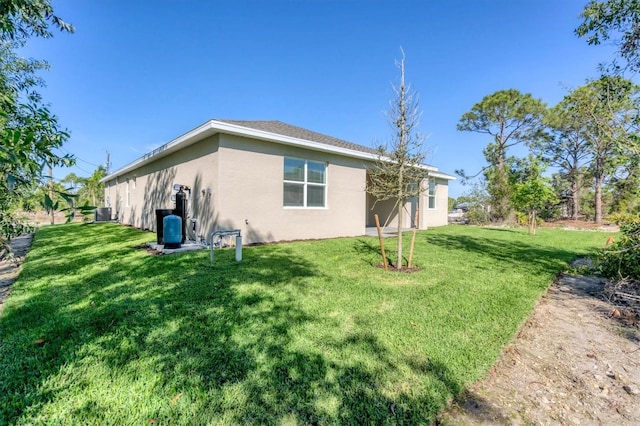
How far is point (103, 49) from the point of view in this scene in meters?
10.1

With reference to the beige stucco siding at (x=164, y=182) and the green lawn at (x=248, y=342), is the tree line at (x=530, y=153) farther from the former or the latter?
the beige stucco siding at (x=164, y=182)

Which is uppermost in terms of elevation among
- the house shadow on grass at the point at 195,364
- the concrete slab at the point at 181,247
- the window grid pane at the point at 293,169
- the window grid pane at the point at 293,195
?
the window grid pane at the point at 293,169

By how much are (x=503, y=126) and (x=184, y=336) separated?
25831mm

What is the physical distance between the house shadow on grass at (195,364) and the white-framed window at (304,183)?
5.10m

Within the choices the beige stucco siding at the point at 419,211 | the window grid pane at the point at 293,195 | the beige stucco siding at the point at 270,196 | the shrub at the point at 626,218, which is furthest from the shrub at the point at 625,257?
the beige stucco siding at the point at 419,211

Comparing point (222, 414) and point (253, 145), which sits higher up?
point (253, 145)

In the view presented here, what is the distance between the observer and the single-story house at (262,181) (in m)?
7.42

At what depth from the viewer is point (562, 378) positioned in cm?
224

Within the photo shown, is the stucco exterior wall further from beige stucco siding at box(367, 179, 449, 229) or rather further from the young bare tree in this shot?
beige stucco siding at box(367, 179, 449, 229)

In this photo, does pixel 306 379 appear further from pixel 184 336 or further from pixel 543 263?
pixel 543 263

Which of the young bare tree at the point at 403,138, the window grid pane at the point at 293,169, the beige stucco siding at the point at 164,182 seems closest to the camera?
the young bare tree at the point at 403,138

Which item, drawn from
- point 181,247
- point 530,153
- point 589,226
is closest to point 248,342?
point 181,247

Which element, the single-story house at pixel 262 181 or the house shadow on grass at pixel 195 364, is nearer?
the house shadow on grass at pixel 195 364

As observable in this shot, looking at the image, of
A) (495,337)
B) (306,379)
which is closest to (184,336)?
(306,379)
